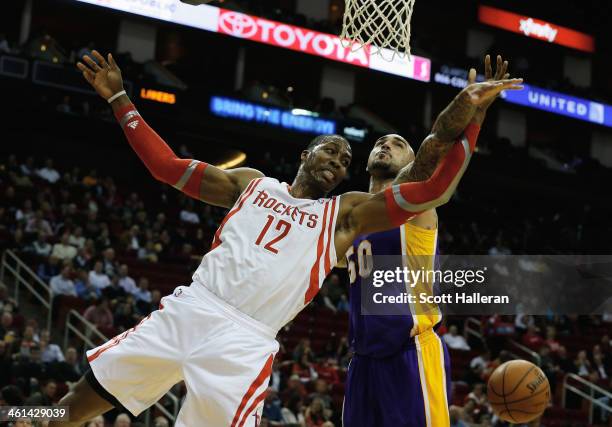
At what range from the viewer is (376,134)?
21.8 meters

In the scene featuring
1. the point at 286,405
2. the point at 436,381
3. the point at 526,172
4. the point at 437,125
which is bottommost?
the point at 286,405

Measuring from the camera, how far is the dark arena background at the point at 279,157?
1258 centimetres

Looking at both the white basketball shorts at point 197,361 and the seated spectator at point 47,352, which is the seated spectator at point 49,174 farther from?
the white basketball shorts at point 197,361

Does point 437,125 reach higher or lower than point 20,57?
lower

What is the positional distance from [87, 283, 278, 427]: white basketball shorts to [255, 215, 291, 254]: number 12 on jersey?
371 mm

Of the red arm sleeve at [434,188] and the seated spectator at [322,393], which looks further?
the seated spectator at [322,393]

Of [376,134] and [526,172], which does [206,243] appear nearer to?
[376,134]

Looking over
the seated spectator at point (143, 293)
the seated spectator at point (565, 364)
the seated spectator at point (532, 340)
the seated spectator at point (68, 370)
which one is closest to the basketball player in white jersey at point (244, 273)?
the seated spectator at point (68, 370)

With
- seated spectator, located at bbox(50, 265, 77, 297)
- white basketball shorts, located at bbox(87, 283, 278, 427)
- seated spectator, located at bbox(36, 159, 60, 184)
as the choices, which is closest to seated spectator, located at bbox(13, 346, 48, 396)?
seated spectator, located at bbox(50, 265, 77, 297)

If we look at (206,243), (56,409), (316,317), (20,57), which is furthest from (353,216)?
(20,57)

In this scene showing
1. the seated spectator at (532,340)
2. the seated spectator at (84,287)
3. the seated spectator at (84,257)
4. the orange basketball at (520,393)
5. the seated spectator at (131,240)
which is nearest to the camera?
the orange basketball at (520,393)

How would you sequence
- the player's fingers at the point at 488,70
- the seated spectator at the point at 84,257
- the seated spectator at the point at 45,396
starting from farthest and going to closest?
1. the seated spectator at the point at 84,257
2. the seated spectator at the point at 45,396
3. the player's fingers at the point at 488,70

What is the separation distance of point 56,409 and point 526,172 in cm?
2150

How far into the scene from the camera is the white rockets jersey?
4.22 m
